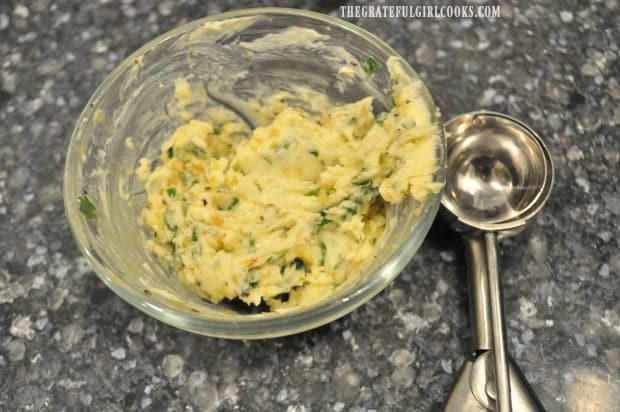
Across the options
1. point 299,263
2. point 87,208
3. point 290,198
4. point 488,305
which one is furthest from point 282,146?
point 488,305

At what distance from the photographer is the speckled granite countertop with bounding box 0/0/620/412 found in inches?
43.6

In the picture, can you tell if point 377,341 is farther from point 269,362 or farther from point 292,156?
point 292,156

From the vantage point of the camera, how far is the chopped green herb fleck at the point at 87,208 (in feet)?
3.46

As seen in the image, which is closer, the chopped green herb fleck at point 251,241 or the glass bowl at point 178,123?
the glass bowl at point 178,123

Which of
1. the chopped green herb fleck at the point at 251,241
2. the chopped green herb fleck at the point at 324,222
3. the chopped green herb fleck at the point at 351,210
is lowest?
the chopped green herb fleck at the point at 251,241

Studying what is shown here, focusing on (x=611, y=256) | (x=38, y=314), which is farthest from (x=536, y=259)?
(x=38, y=314)

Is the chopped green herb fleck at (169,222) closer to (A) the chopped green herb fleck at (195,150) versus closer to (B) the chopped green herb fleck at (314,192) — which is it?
(A) the chopped green herb fleck at (195,150)

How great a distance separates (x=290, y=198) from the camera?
3.61 ft

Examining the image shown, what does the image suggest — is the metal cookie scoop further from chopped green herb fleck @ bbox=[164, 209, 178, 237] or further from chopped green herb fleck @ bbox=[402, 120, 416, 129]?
chopped green herb fleck @ bbox=[164, 209, 178, 237]

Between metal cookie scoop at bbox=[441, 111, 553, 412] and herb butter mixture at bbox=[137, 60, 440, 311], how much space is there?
16 cm

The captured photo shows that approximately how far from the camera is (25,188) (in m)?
1.35

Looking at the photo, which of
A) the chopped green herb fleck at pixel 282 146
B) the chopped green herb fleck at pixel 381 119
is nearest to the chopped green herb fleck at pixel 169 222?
the chopped green herb fleck at pixel 282 146

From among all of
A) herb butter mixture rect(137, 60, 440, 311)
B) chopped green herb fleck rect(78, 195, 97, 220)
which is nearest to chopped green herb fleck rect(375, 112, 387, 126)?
herb butter mixture rect(137, 60, 440, 311)

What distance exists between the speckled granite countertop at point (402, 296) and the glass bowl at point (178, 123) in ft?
0.52
